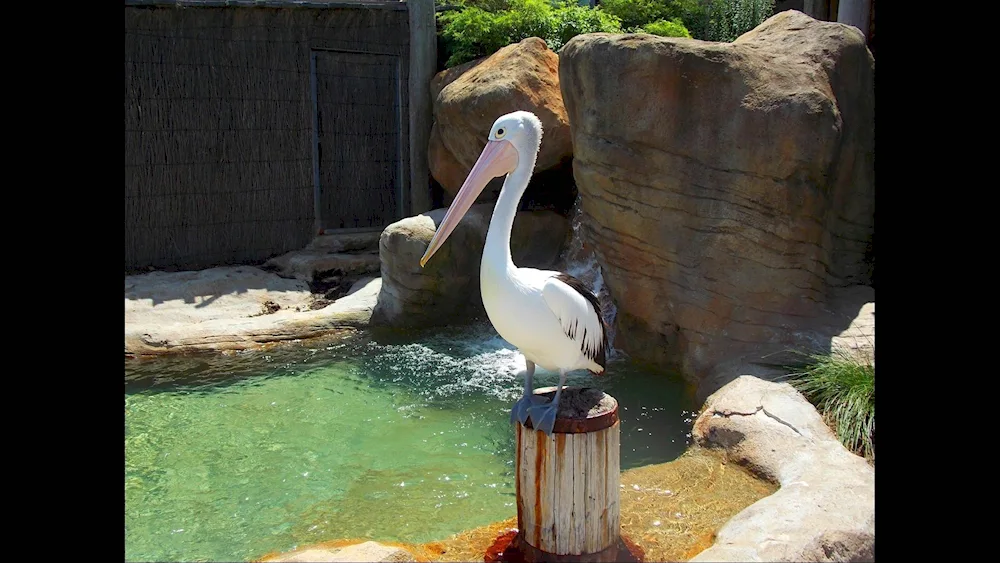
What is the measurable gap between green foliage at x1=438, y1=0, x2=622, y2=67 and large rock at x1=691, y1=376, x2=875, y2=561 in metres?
5.37

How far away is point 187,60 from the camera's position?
27.8ft

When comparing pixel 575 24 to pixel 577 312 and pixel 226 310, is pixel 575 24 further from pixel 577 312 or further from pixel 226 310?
pixel 577 312

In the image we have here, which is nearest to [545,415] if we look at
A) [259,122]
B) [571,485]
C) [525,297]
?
[571,485]

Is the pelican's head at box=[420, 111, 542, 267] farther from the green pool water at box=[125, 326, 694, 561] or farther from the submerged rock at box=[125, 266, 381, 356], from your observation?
the submerged rock at box=[125, 266, 381, 356]

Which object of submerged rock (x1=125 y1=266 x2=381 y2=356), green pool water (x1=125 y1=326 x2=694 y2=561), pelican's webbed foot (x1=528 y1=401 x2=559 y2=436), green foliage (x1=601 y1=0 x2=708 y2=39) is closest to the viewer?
pelican's webbed foot (x1=528 y1=401 x2=559 y2=436)

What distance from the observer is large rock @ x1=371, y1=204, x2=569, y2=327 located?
7.02 m

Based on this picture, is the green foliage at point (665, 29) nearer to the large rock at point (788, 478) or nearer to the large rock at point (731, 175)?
the large rock at point (731, 175)

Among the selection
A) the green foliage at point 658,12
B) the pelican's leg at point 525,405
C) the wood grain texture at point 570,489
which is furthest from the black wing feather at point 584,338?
the green foliage at point 658,12

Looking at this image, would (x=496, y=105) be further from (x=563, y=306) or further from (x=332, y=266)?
(x=563, y=306)

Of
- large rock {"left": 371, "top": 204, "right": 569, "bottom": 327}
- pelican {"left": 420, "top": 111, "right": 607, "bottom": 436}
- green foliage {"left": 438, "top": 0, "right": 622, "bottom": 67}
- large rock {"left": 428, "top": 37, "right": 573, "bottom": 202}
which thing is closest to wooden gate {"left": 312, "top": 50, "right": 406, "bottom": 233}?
green foliage {"left": 438, "top": 0, "right": 622, "bottom": 67}

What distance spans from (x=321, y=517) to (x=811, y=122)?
4.06 metres
